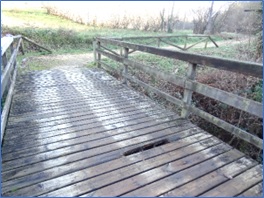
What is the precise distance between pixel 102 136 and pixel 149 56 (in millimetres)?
6990

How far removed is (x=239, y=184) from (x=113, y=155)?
1264 millimetres

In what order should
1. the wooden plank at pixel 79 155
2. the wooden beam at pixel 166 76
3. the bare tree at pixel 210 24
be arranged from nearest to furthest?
1. the wooden plank at pixel 79 155
2. the wooden beam at pixel 166 76
3. the bare tree at pixel 210 24

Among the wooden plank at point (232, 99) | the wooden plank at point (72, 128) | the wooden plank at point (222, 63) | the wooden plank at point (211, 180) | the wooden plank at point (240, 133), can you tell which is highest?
the wooden plank at point (222, 63)

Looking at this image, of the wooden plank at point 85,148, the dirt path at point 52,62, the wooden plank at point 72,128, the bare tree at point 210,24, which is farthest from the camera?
the bare tree at point 210,24

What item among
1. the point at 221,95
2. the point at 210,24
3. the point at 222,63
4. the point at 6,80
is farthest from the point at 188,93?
the point at 210,24

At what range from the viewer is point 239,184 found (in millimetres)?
2166

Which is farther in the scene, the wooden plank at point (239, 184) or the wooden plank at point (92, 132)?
the wooden plank at point (92, 132)

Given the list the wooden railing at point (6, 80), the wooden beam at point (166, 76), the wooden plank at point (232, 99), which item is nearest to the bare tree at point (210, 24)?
the wooden beam at point (166, 76)

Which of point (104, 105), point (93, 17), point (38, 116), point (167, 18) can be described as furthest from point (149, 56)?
point (167, 18)

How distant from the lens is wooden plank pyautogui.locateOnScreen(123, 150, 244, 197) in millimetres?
2053

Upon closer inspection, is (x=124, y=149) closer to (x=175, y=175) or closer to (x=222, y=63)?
(x=175, y=175)

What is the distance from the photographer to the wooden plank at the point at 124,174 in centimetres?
202

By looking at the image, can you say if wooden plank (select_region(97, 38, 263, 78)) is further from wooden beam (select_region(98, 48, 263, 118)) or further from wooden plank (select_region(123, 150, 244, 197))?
wooden plank (select_region(123, 150, 244, 197))

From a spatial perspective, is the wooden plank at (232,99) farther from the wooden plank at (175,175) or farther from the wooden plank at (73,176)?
the wooden plank at (73,176)
